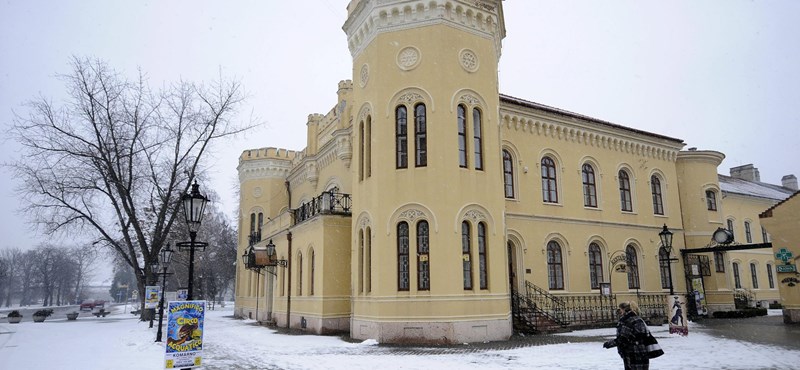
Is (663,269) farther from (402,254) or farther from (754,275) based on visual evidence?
(402,254)

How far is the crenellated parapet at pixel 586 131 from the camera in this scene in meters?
22.2

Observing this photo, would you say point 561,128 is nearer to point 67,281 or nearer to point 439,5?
point 439,5

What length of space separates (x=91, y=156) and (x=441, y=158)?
2035 cm

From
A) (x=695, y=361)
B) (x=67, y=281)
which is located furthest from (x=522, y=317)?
(x=67, y=281)

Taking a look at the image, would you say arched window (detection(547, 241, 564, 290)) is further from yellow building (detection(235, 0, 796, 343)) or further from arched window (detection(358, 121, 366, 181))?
arched window (detection(358, 121, 366, 181))

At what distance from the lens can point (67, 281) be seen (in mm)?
100062

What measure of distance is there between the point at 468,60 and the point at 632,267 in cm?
1318

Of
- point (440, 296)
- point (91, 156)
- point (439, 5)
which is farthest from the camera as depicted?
point (91, 156)

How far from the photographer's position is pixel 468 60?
58.2 ft

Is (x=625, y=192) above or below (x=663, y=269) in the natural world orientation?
above

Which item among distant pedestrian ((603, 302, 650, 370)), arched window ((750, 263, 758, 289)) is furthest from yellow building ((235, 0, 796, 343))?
arched window ((750, 263, 758, 289))

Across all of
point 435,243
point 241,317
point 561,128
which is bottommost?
point 241,317

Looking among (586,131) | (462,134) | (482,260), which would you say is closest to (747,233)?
(586,131)

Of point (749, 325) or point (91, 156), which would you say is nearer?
point (749, 325)
